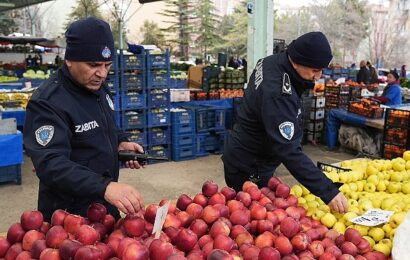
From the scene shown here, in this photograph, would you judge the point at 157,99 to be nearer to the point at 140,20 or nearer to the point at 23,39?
the point at 23,39

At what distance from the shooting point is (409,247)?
1960mm

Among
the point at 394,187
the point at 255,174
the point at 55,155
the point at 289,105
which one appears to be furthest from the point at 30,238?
the point at 394,187

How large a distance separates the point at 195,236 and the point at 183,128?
6504 millimetres

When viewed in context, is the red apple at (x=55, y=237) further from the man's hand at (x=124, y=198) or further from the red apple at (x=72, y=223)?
the man's hand at (x=124, y=198)

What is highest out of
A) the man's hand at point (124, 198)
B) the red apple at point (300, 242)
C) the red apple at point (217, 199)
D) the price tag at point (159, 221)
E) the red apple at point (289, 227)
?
the man's hand at point (124, 198)

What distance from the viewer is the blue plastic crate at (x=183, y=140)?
8.23 metres

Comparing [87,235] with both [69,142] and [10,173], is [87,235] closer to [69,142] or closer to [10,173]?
[69,142]

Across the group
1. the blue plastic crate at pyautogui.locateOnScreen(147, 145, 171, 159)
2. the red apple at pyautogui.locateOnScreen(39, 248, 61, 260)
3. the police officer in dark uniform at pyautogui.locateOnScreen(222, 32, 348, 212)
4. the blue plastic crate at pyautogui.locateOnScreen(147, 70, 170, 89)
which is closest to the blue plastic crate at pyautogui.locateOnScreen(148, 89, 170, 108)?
the blue plastic crate at pyautogui.locateOnScreen(147, 70, 170, 89)

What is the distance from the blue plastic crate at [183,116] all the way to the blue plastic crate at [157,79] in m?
0.57

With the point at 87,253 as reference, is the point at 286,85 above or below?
above

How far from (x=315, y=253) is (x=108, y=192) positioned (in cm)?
94

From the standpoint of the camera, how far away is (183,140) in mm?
8305

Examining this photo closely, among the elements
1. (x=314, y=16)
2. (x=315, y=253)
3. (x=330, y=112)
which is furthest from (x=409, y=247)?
(x=314, y=16)

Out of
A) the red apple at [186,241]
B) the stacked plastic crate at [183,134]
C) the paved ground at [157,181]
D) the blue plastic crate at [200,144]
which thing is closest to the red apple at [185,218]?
the red apple at [186,241]
